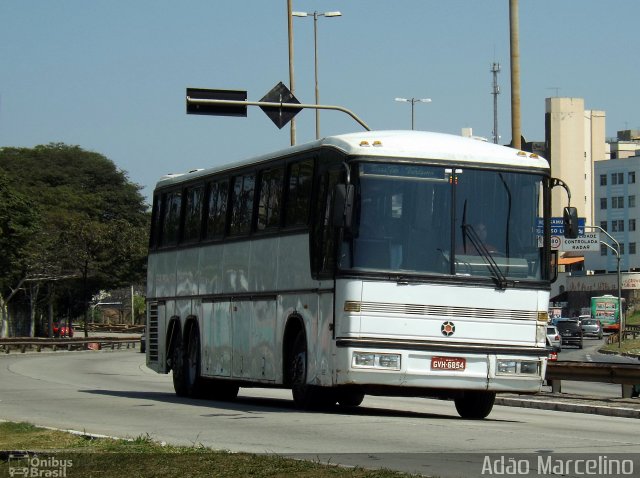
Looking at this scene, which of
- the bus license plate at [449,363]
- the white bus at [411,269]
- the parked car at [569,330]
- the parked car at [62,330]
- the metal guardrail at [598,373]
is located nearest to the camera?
the white bus at [411,269]

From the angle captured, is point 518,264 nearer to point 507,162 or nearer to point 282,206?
point 507,162

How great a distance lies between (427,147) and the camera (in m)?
18.3

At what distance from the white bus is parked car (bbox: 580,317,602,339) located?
3309 inches

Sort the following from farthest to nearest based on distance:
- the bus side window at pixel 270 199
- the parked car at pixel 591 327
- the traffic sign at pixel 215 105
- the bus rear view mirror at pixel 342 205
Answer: the parked car at pixel 591 327 → the traffic sign at pixel 215 105 → the bus side window at pixel 270 199 → the bus rear view mirror at pixel 342 205

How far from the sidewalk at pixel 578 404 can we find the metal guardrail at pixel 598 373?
0.35 metres

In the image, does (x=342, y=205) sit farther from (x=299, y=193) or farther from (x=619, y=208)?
(x=619, y=208)

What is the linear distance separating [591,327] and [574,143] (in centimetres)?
5338

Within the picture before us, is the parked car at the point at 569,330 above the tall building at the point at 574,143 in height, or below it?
below

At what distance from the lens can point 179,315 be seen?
987 inches

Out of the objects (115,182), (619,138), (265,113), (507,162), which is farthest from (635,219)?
(507,162)

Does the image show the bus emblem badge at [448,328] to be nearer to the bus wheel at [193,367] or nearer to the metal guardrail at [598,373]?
the bus wheel at [193,367]

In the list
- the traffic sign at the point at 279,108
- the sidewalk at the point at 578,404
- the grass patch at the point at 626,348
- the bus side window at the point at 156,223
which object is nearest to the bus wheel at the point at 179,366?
the bus side window at the point at 156,223

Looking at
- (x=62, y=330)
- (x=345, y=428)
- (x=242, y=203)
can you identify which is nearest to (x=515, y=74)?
(x=242, y=203)

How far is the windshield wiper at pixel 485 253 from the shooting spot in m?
18.0
